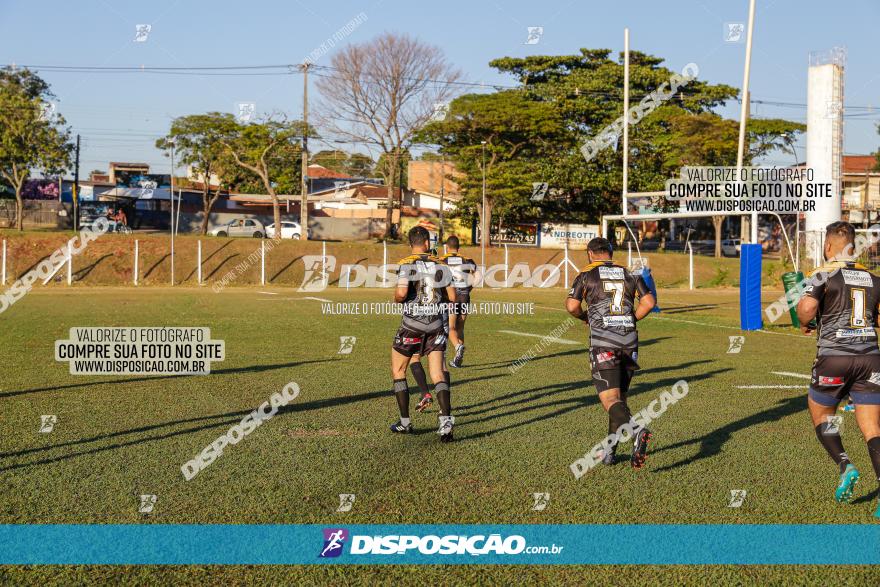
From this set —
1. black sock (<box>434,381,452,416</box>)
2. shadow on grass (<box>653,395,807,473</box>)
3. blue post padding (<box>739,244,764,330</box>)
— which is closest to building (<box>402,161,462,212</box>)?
blue post padding (<box>739,244,764,330</box>)

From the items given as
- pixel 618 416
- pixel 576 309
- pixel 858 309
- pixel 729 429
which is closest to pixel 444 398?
pixel 576 309

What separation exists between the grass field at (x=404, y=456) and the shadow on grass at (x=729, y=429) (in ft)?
0.13

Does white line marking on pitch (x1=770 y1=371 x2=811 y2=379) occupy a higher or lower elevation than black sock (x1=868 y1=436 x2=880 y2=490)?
lower

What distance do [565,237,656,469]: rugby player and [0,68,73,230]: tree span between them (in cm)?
4829

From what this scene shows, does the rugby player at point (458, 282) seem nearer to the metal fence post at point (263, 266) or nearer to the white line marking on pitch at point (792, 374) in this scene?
the white line marking on pitch at point (792, 374)

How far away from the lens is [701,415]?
1031cm

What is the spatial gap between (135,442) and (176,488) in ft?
6.49

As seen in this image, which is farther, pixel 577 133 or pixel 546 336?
pixel 577 133

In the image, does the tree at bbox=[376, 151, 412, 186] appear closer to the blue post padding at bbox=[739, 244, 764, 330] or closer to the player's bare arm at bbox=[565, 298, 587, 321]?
the blue post padding at bbox=[739, 244, 764, 330]

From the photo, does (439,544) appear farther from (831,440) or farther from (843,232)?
(843,232)

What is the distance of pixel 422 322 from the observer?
915cm

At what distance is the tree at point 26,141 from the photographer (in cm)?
4869

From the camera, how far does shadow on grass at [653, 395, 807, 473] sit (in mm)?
8188

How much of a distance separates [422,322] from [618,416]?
7.84 feet
